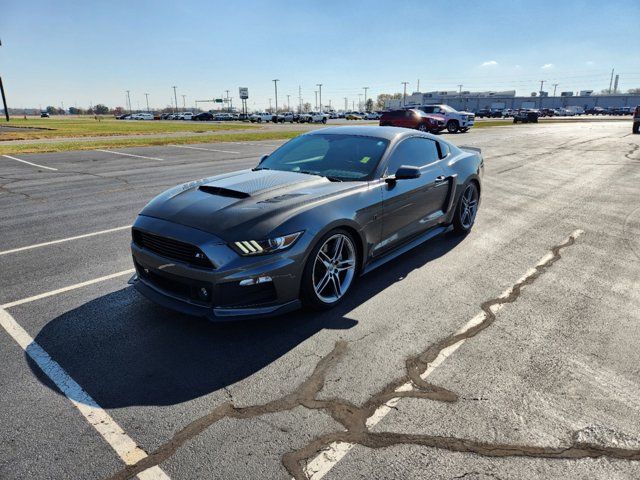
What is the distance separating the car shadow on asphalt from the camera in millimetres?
2862

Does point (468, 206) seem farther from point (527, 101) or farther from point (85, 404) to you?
point (527, 101)

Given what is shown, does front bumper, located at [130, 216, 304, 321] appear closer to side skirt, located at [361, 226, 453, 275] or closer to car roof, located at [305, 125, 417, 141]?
side skirt, located at [361, 226, 453, 275]

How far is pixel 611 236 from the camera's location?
6188mm

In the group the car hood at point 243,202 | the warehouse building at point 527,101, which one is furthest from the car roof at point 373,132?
the warehouse building at point 527,101

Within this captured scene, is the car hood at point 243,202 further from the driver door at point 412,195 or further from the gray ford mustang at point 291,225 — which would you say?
the driver door at point 412,195

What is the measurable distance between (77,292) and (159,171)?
8913 millimetres

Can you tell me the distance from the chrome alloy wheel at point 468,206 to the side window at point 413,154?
879 millimetres

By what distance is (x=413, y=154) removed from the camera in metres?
5.11

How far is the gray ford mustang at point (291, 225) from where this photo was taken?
10.8ft

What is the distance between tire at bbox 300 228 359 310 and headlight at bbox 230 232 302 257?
25 centimetres

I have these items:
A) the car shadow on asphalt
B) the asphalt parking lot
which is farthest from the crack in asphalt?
the car shadow on asphalt

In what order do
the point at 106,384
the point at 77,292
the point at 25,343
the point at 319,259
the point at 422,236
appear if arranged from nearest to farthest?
the point at 106,384, the point at 25,343, the point at 319,259, the point at 77,292, the point at 422,236

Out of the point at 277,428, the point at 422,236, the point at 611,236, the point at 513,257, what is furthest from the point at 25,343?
the point at 611,236

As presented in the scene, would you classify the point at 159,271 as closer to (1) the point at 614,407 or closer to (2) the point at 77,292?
(2) the point at 77,292
